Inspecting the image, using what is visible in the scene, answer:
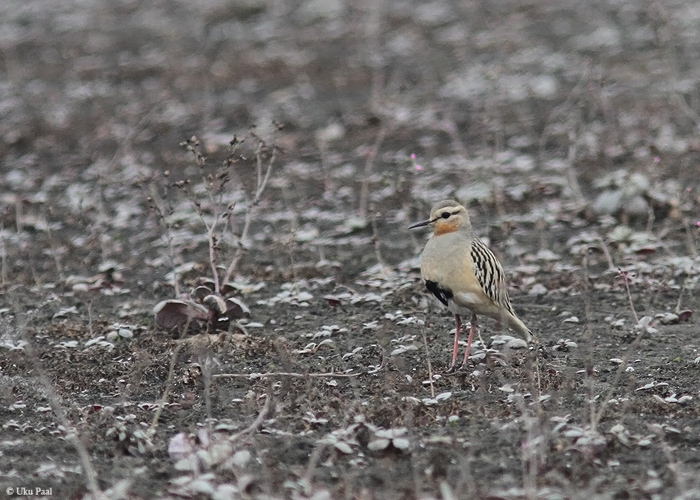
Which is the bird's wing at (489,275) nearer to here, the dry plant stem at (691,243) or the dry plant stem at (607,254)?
the dry plant stem at (607,254)

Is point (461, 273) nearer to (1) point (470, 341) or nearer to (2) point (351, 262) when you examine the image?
(1) point (470, 341)

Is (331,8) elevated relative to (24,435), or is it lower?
lower

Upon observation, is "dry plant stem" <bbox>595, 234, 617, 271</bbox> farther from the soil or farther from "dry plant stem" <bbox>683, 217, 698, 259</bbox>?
"dry plant stem" <bbox>683, 217, 698, 259</bbox>

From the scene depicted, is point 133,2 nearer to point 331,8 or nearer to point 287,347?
point 331,8

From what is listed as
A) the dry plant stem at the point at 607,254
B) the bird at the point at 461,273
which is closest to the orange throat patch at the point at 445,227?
the bird at the point at 461,273

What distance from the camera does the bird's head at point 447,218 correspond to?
23.6ft

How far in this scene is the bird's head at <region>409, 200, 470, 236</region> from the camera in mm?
7199

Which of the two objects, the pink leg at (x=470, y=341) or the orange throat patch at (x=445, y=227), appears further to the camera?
the orange throat patch at (x=445, y=227)

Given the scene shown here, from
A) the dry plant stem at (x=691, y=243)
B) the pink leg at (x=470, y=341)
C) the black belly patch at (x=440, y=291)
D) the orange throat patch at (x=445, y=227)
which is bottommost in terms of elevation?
the dry plant stem at (x=691, y=243)

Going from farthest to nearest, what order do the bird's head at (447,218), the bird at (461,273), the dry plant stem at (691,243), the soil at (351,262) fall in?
the dry plant stem at (691,243)
the bird's head at (447,218)
the bird at (461,273)
the soil at (351,262)

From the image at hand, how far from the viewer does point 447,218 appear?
→ 7.20 meters

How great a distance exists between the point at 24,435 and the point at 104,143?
9371 millimetres

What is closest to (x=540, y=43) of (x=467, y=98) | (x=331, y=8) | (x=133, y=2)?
(x=467, y=98)

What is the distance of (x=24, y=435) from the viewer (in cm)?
590
